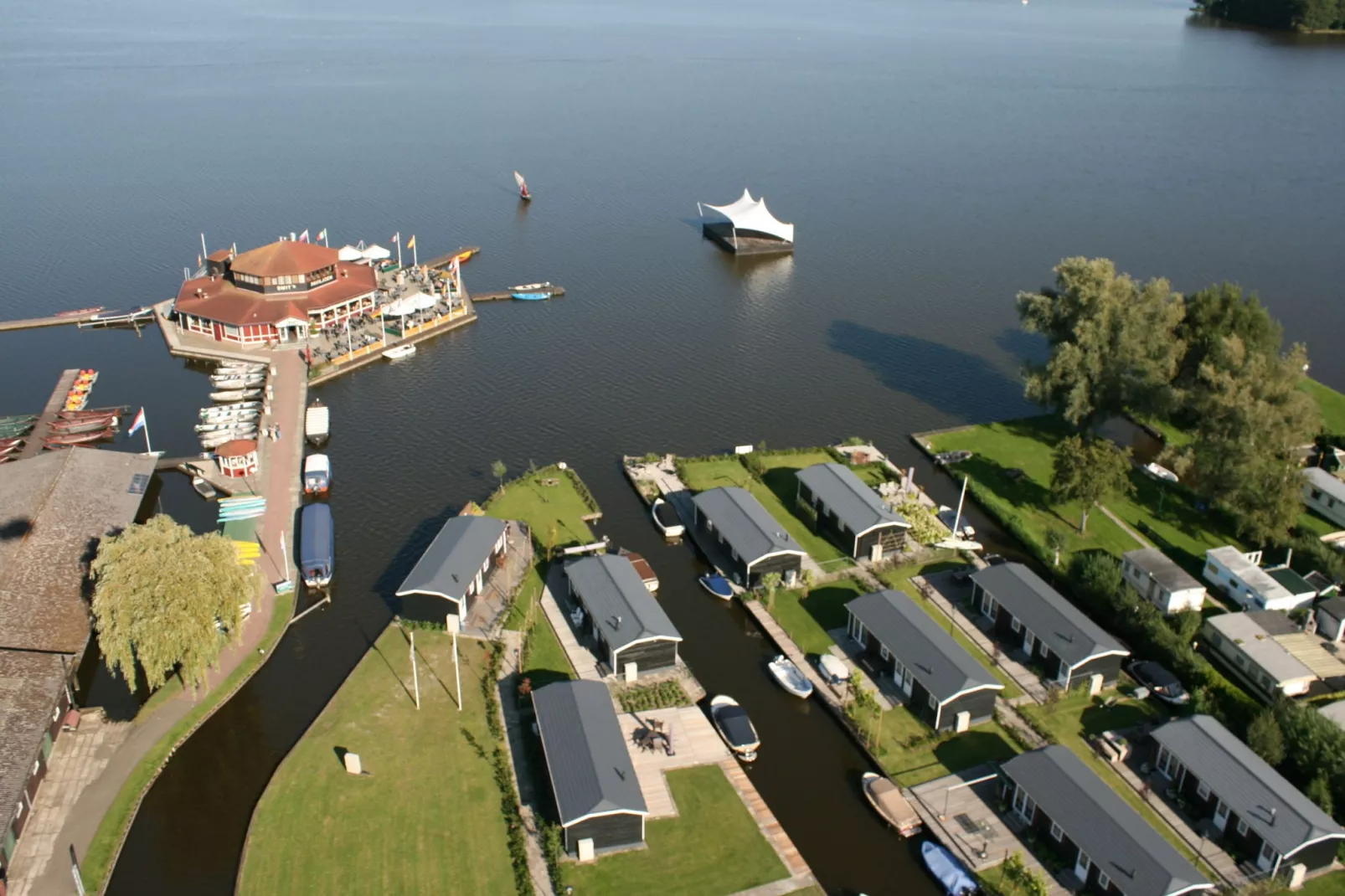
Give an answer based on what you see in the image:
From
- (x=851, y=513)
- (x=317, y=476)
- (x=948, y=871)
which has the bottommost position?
(x=948, y=871)

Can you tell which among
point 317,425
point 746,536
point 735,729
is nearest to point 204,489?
point 317,425

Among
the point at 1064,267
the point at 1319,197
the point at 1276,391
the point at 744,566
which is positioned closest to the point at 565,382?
the point at 744,566

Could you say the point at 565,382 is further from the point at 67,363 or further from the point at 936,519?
the point at 67,363

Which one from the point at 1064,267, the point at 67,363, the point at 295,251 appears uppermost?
the point at 1064,267

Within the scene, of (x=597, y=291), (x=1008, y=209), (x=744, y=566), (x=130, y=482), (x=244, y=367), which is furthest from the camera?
(x=1008, y=209)

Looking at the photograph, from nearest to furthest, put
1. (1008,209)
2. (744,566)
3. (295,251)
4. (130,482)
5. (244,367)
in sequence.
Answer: (744,566) → (130,482) → (244,367) → (295,251) → (1008,209)

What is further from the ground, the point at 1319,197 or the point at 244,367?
the point at 1319,197

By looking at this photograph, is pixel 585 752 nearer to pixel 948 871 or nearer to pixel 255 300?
pixel 948 871

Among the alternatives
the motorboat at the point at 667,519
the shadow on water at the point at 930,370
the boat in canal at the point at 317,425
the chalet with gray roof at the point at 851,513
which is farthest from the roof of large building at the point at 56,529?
the shadow on water at the point at 930,370

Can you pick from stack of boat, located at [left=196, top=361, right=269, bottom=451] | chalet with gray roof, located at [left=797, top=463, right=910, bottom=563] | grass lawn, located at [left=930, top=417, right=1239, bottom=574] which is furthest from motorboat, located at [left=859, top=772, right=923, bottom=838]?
stack of boat, located at [left=196, top=361, right=269, bottom=451]
